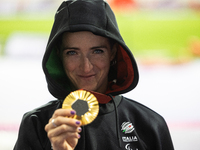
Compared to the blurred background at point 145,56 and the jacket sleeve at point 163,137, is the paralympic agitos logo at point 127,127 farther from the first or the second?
the blurred background at point 145,56

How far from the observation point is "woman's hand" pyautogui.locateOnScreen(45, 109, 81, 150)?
31.1 inches

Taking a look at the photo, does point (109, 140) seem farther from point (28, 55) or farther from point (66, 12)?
point (28, 55)

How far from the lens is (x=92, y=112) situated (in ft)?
2.91

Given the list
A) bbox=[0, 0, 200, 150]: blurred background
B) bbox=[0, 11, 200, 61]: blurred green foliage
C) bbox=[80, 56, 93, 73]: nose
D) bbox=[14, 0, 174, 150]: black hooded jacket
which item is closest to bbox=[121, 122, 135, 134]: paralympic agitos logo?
bbox=[14, 0, 174, 150]: black hooded jacket

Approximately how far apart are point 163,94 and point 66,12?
1.17 metres

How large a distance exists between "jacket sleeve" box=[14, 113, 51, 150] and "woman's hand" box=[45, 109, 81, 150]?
23 centimetres

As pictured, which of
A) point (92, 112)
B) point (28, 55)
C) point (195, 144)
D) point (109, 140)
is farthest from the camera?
point (28, 55)

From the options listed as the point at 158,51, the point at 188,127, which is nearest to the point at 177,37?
the point at 158,51

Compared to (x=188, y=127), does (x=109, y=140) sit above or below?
above

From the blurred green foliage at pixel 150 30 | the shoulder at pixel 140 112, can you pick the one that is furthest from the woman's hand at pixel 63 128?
the blurred green foliage at pixel 150 30

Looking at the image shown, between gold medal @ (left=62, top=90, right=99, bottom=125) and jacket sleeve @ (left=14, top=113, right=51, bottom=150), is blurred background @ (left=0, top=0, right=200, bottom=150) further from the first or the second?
gold medal @ (left=62, top=90, right=99, bottom=125)

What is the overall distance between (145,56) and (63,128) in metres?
1.47

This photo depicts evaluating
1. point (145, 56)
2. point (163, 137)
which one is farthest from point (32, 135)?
point (145, 56)

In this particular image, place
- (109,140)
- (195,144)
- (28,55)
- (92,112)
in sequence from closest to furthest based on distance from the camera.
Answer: (92,112) → (109,140) → (195,144) → (28,55)
